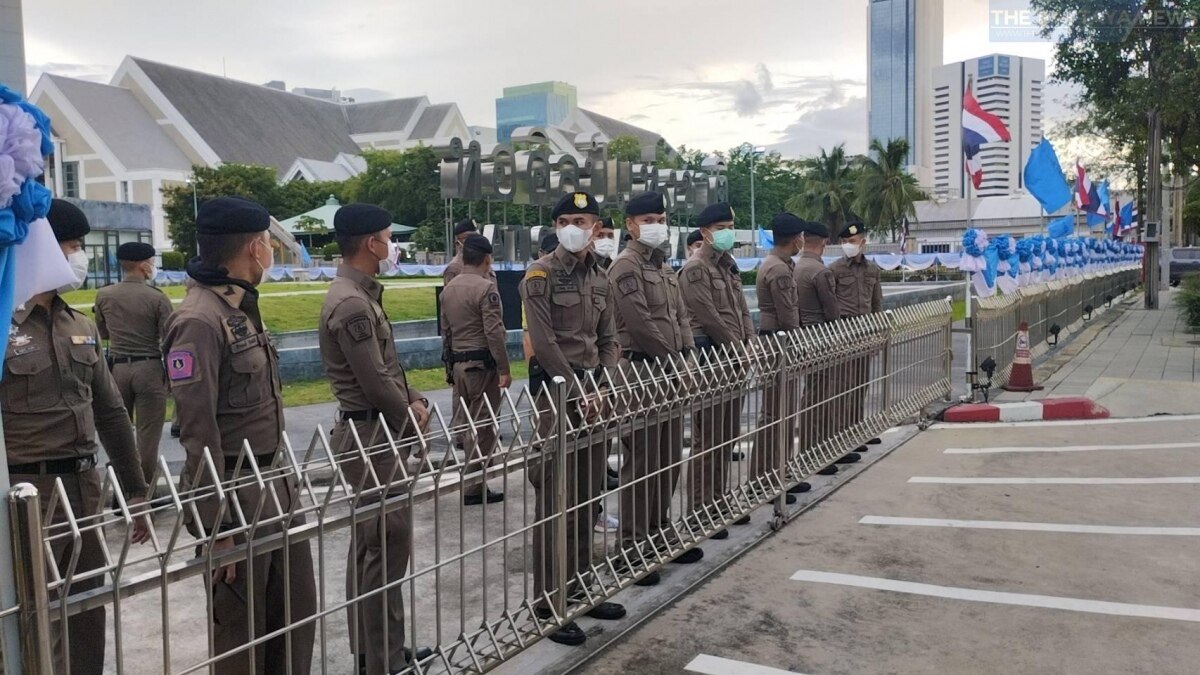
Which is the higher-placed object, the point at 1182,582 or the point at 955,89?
the point at 955,89

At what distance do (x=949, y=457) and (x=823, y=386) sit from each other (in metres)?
1.73

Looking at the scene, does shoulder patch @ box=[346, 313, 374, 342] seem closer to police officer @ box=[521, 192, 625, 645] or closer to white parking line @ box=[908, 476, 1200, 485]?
police officer @ box=[521, 192, 625, 645]

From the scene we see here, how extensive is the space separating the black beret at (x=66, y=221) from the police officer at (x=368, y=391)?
1.03 m

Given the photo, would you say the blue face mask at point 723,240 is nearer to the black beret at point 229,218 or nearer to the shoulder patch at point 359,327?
the shoulder patch at point 359,327

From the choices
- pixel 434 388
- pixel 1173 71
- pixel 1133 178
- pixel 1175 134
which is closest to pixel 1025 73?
pixel 1133 178

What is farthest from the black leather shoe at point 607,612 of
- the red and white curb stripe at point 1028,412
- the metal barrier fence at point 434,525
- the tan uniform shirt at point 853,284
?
the red and white curb stripe at point 1028,412

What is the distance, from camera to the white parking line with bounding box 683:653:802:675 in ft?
11.5

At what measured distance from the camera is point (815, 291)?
757cm

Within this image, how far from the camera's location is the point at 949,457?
709 cm

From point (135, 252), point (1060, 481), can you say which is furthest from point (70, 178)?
point (1060, 481)

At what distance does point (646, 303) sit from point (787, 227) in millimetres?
2434

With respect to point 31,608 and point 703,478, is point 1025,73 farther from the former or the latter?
point 31,608

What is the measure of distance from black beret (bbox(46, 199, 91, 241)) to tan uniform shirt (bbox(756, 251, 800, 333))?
4.63m

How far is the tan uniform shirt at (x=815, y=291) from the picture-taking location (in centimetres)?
745
